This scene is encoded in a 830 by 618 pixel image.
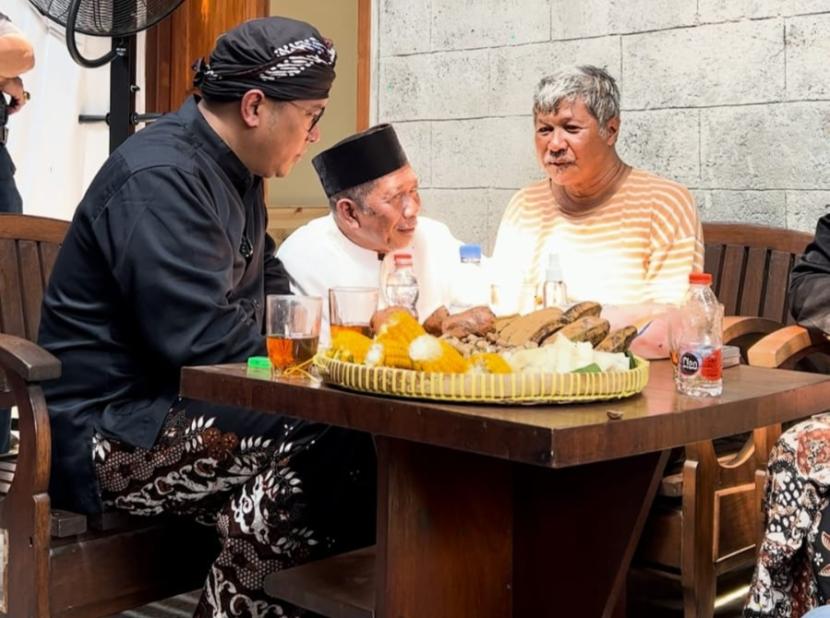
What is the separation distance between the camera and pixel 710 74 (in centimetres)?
384

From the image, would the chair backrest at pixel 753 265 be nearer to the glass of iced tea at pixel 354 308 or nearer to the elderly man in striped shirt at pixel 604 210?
the elderly man in striped shirt at pixel 604 210

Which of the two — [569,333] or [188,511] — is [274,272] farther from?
[569,333]

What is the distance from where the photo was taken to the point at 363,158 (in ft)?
10.1

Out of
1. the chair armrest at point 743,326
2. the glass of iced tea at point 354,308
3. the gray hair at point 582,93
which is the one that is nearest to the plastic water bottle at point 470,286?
the gray hair at point 582,93

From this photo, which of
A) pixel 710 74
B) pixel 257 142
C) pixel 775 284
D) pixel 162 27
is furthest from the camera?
pixel 162 27

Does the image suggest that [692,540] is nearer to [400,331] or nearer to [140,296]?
[400,331]

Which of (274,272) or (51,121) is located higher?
(51,121)

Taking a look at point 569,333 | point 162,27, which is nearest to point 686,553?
point 569,333

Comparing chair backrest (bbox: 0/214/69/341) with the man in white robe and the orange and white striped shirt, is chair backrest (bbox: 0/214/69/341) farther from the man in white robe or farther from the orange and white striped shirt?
the orange and white striped shirt

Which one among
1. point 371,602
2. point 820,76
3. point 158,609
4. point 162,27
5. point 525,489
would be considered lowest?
point 158,609

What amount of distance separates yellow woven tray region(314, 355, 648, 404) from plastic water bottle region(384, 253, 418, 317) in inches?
24.9

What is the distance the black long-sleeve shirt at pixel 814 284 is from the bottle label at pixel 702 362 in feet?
3.51

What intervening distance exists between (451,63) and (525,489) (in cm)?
238

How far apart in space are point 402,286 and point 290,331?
0.50m
